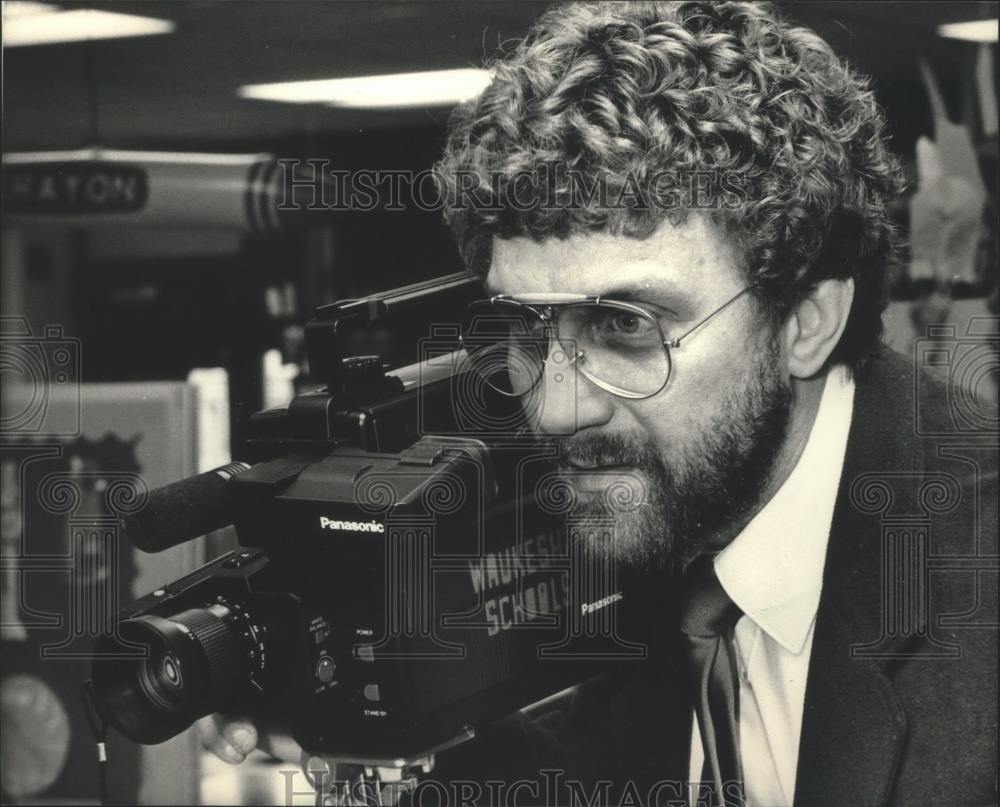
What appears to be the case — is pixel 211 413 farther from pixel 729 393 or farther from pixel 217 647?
pixel 729 393

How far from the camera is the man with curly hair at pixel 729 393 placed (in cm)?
116

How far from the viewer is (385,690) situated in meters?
1.10

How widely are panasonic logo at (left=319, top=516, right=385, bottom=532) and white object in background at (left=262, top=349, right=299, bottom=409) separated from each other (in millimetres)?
213

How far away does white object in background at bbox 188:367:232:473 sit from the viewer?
1.33 meters

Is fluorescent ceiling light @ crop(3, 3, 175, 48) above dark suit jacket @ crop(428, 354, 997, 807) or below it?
above

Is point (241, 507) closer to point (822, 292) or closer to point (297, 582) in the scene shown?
point (297, 582)

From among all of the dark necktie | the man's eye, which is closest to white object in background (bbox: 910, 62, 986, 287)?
the man's eye

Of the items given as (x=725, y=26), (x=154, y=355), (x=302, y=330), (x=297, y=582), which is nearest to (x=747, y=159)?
(x=725, y=26)

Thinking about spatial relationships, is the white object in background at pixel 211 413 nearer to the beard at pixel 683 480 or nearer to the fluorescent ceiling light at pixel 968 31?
the beard at pixel 683 480

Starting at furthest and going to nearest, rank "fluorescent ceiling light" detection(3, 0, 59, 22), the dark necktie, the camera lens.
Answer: "fluorescent ceiling light" detection(3, 0, 59, 22)
the dark necktie
the camera lens

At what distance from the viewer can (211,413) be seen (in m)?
1.34

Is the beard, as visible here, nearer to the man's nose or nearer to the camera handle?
the man's nose

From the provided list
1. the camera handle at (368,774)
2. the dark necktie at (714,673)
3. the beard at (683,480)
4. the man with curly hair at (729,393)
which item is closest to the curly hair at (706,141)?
the man with curly hair at (729,393)

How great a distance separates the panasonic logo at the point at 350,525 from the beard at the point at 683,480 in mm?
255
